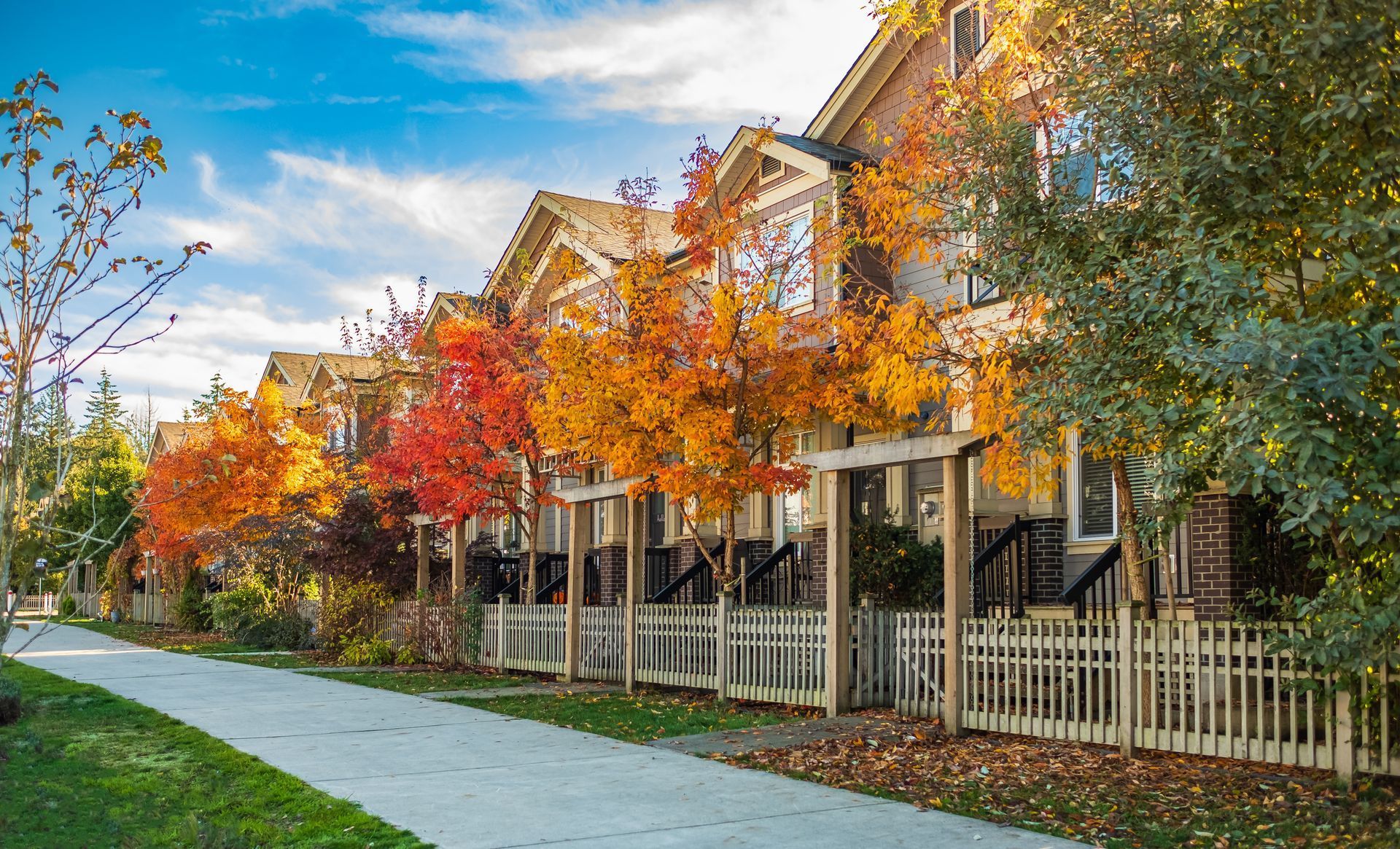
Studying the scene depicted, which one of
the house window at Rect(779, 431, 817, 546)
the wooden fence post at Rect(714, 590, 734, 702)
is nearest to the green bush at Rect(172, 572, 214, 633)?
the house window at Rect(779, 431, 817, 546)

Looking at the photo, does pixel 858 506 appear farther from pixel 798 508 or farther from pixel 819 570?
pixel 819 570

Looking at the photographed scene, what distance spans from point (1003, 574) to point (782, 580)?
4.55 m

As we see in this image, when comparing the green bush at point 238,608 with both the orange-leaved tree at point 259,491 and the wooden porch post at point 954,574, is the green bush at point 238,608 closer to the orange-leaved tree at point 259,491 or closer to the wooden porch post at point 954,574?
the orange-leaved tree at point 259,491

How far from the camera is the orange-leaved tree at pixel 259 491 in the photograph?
90.2ft

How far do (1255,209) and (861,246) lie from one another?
11.1 metres

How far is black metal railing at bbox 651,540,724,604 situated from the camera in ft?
59.4

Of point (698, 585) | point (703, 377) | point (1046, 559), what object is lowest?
point (698, 585)

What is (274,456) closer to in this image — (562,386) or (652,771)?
(562,386)

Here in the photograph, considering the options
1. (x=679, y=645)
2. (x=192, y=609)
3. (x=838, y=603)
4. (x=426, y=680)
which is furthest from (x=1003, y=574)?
(x=192, y=609)

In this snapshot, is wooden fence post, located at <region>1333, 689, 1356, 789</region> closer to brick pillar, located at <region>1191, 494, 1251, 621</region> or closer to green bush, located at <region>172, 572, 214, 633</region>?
brick pillar, located at <region>1191, 494, 1251, 621</region>

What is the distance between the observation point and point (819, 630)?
13.3 m

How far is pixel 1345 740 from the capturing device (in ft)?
27.1

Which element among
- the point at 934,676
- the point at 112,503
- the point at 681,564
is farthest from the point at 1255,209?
the point at 112,503

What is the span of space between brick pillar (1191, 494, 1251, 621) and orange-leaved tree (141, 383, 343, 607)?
1968cm
